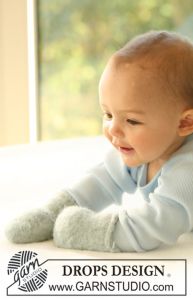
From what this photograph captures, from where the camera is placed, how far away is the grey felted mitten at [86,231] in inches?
40.9

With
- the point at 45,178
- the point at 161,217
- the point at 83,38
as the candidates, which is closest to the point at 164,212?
the point at 161,217

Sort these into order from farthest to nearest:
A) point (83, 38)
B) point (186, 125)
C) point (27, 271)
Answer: point (83, 38) → point (186, 125) → point (27, 271)

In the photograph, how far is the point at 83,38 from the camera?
292cm

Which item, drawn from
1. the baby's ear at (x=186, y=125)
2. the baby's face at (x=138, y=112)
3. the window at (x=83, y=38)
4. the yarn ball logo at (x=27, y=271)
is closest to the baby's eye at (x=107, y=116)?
the baby's face at (x=138, y=112)

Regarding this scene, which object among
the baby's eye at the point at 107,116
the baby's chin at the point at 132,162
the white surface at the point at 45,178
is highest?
the baby's eye at the point at 107,116

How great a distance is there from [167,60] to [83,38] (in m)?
1.93

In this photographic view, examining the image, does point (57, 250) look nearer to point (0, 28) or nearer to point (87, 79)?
point (0, 28)

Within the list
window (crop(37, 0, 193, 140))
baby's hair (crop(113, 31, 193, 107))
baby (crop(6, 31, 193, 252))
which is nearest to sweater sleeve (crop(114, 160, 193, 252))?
baby (crop(6, 31, 193, 252))

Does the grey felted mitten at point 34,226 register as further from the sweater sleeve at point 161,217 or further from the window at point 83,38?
the window at point 83,38

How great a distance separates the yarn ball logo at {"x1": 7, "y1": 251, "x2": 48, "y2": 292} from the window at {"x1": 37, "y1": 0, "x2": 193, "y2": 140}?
1800 millimetres

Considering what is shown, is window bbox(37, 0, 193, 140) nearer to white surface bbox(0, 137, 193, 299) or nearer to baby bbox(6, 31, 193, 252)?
white surface bbox(0, 137, 193, 299)

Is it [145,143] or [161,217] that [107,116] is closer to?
[145,143]

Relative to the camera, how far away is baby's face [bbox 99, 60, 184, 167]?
1.02 meters

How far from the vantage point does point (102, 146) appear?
1.73 m
